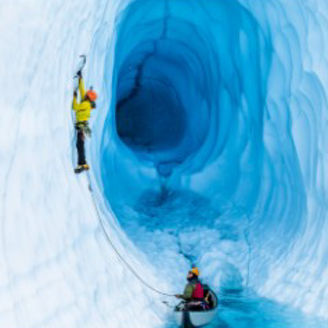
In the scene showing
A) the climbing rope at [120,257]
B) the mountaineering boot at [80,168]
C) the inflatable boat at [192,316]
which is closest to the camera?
the mountaineering boot at [80,168]

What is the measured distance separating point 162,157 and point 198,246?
3.98m

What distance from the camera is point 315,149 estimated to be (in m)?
7.26

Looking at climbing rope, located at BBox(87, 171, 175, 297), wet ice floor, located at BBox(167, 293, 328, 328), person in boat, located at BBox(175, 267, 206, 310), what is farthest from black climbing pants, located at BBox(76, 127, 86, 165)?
wet ice floor, located at BBox(167, 293, 328, 328)

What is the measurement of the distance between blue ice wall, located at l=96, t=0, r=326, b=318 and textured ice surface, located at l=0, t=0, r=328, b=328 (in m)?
0.03

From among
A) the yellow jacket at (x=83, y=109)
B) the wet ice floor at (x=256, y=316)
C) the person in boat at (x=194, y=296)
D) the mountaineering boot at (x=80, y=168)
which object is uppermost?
the yellow jacket at (x=83, y=109)

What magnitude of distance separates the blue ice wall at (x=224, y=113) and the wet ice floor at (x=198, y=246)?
1.04 ft

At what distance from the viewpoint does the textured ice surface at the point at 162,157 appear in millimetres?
4133

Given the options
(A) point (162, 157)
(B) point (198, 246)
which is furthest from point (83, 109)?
(A) point (162, 157)

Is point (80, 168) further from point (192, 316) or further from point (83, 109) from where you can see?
point (192, 316)

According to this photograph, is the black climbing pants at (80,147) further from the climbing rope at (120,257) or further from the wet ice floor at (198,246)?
the wet ice floor at (198,246)

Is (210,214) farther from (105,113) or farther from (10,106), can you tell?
(10,106)

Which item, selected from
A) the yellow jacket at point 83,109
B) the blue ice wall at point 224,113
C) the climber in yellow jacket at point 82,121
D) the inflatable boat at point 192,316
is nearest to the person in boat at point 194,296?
the inflatable boat at point 192,316

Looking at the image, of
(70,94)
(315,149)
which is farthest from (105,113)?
(315,149)

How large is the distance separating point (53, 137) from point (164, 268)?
11.8ft
